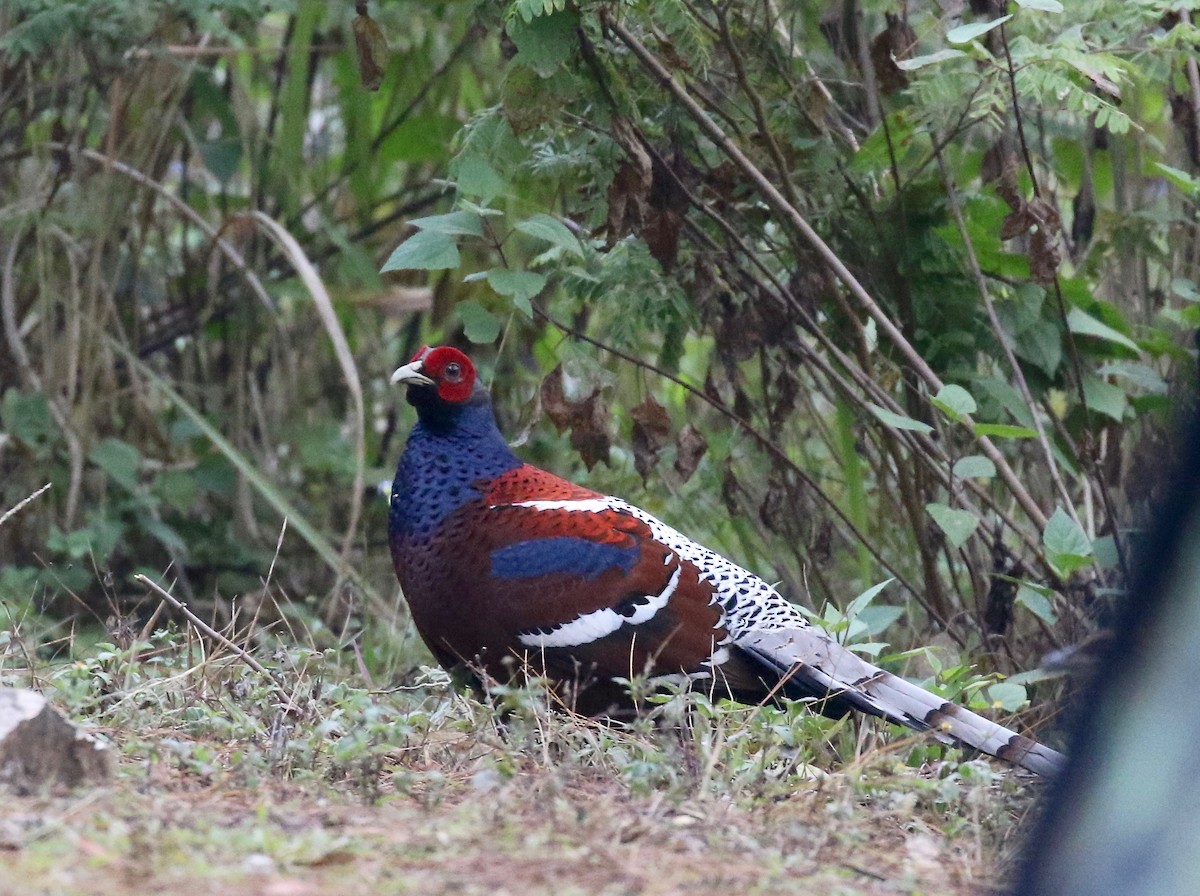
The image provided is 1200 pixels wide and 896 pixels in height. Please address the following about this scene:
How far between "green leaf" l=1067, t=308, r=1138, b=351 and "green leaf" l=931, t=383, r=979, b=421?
79 centimetres

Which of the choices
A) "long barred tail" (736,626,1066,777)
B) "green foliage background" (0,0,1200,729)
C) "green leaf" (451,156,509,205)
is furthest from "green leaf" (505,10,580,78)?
"long barred tail" (736,626,1066,777)

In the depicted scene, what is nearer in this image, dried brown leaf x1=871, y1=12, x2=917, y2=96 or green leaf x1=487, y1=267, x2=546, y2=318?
green leaf x1=487, y1=267, x2=546, y2=318

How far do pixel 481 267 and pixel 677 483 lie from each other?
122 cm

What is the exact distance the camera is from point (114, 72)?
5223 millimetres

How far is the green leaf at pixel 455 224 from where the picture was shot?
11.3 ft

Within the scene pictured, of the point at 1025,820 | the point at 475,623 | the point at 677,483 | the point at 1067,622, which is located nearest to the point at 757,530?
the point at 677,483

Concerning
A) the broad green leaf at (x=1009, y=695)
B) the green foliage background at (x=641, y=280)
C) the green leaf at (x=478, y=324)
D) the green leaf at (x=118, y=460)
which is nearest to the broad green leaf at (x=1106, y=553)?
the green foliage background at (x=641, y=280)

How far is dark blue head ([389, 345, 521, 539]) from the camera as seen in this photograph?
3.65m

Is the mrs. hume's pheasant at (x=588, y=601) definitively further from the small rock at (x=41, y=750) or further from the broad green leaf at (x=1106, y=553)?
the small rock at (x=41, y=750)

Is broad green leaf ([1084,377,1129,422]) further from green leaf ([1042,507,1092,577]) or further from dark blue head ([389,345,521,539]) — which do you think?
dark blue head ([389,345,521,539])

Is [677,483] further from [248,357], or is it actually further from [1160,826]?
[1160,826]

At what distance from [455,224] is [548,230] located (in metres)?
0.23

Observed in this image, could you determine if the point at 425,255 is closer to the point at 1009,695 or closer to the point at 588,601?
the point at 588,601

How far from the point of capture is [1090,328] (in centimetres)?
405
